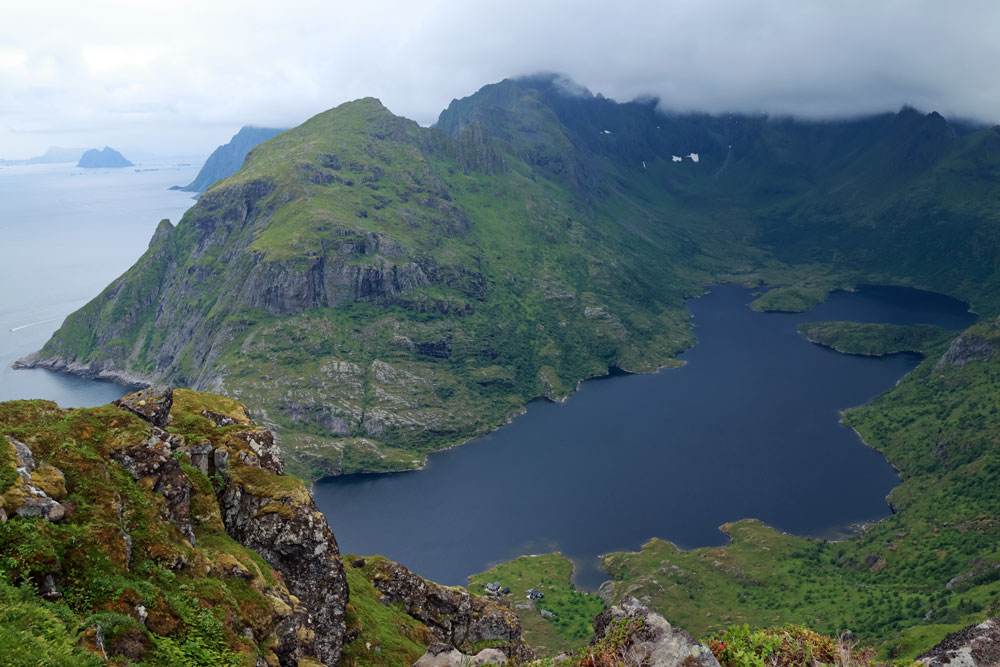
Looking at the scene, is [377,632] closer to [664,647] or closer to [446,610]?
[446,610]

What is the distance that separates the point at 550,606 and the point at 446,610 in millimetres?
117967

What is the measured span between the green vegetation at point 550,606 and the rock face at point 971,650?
122m

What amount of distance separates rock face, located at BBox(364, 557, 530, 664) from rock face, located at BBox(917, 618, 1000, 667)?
44.1 metres

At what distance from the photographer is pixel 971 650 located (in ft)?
112

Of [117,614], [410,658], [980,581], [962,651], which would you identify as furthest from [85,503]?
[980,581]

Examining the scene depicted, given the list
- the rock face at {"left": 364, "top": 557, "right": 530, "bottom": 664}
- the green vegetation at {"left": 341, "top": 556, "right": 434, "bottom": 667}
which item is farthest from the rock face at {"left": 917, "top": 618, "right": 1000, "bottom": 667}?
the rock face at {"left": 364, "top": 557, "right": 530, "bottom": 664}

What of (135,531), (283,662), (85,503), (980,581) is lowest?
(980,581)

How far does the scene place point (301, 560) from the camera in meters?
55.2

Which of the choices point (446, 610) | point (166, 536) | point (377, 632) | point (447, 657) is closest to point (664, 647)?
point (447, 657)

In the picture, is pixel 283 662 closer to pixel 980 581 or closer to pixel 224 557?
pixel 224 557

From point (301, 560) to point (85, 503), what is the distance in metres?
21.5

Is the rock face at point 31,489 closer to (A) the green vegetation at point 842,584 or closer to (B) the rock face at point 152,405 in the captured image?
(B) the rock face at point 152,405

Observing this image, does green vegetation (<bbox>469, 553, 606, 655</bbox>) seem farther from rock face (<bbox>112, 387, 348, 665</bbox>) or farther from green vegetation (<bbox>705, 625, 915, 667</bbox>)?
green vegetation (<bbox>705, 625, 915, 667</bbox>)

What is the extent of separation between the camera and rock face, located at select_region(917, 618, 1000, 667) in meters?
33.4
